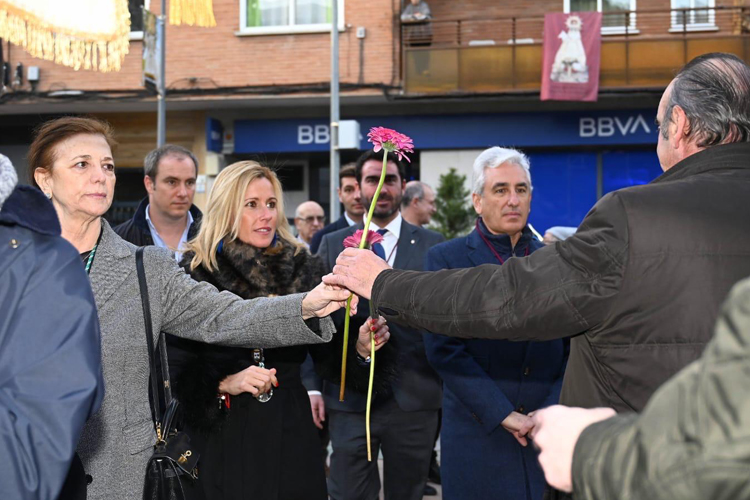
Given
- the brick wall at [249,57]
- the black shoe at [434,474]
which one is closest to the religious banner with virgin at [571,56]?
the brick wall at [249,57]

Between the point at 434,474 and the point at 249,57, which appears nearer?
the point at 434,474

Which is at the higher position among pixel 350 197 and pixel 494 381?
pixel 350 197

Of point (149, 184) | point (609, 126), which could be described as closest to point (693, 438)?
point (149, 184)

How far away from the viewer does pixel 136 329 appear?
3115 mm

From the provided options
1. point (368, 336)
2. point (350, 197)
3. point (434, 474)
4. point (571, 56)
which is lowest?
point (434, 474)

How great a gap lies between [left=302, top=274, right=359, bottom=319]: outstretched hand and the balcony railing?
12641 millimetres

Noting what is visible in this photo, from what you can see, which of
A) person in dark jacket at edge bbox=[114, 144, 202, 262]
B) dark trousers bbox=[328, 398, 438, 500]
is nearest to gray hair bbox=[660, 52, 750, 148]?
dark trousers bbox=[328, 398, 438, 500]

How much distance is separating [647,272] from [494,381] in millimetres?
2073

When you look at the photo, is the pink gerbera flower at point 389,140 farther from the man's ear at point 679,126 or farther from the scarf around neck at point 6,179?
the scarf around neck at point 6,179

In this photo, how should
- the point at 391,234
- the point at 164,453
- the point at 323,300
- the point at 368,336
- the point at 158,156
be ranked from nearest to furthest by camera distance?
1. the point at 164,453
2. the point at 323,300
3. the point at 368,336
4. the point at 391,234
5. the point at 158,156

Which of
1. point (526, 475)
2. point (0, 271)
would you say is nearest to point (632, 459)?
point (0, 271)

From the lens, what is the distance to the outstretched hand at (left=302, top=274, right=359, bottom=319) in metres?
3.32

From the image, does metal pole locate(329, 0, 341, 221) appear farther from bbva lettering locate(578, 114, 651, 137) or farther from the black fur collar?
the black fur collar

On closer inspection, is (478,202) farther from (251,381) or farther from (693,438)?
(693,438)
